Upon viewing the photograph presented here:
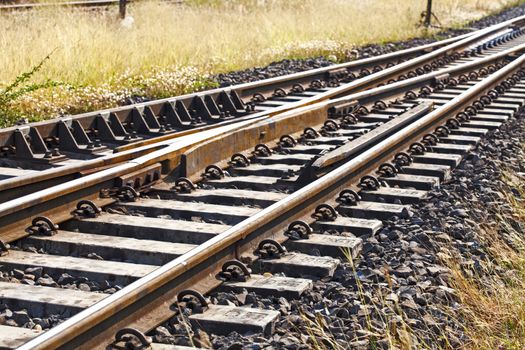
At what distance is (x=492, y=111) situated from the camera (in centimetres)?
1305

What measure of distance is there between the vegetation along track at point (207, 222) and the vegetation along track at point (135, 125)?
0.95 ft

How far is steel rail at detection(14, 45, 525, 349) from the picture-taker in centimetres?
480

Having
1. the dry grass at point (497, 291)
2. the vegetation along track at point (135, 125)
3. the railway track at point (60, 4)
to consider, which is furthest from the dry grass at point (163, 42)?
Result: the dry grass at point (497, 291)

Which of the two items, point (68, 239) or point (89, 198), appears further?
point (89, 198)

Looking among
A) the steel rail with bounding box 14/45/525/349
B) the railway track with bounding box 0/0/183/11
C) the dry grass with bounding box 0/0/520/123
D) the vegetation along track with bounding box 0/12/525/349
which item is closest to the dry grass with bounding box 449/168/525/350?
the vegetation along track with bounding box 0/12/525/349

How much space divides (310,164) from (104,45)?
8.54m

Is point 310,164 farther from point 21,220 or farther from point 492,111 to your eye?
point 492,111

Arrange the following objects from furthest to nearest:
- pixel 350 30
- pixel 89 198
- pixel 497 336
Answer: pixel 350 30, pixel 89 198, pixel 497 336

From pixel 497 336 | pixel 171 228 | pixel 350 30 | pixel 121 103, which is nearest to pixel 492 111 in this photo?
pixel 121 103

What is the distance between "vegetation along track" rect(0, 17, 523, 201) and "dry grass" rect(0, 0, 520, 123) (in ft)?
4.88

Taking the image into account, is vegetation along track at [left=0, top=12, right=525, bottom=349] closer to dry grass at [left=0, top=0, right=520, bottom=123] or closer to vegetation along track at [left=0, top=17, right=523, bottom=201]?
vegetation along track at [left=0, top=17, right=523, bottom=201]

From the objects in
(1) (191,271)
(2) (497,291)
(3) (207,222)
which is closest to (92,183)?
(3) (207,222)

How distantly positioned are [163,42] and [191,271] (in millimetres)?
12430

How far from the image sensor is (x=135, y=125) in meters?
10.8
